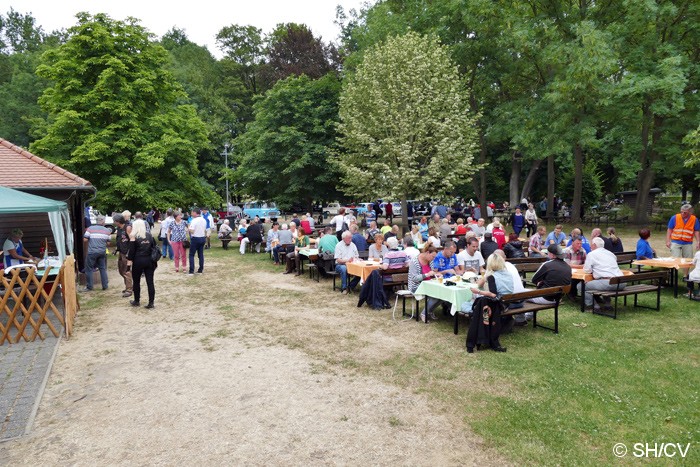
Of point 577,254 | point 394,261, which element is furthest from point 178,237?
point 577,254

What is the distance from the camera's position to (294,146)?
29344 millimetres

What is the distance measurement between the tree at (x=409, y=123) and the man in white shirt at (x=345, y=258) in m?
12.9

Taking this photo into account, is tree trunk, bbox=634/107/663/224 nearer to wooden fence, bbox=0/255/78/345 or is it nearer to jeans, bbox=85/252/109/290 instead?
jeans, bbox=85/252/109/290

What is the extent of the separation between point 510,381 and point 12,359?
7175 mm

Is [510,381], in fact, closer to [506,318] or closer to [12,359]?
[506,318]

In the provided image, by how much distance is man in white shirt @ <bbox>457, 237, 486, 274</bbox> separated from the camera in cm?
922

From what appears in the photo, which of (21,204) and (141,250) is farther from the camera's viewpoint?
(141,250)

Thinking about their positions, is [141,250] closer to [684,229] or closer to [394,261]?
[394,261]

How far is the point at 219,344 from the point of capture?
780 cm

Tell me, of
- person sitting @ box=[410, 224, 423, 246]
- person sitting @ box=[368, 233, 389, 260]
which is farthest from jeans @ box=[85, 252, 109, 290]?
person sitting @ box=[410, 224, 423, 246]

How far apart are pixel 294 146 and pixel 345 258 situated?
18.9 meters

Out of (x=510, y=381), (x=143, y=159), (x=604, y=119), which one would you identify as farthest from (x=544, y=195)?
(x=510, y=381)

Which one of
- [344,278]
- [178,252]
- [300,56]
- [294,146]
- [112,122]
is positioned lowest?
[344,278]

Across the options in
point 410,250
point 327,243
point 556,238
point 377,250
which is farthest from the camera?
point 327,243
